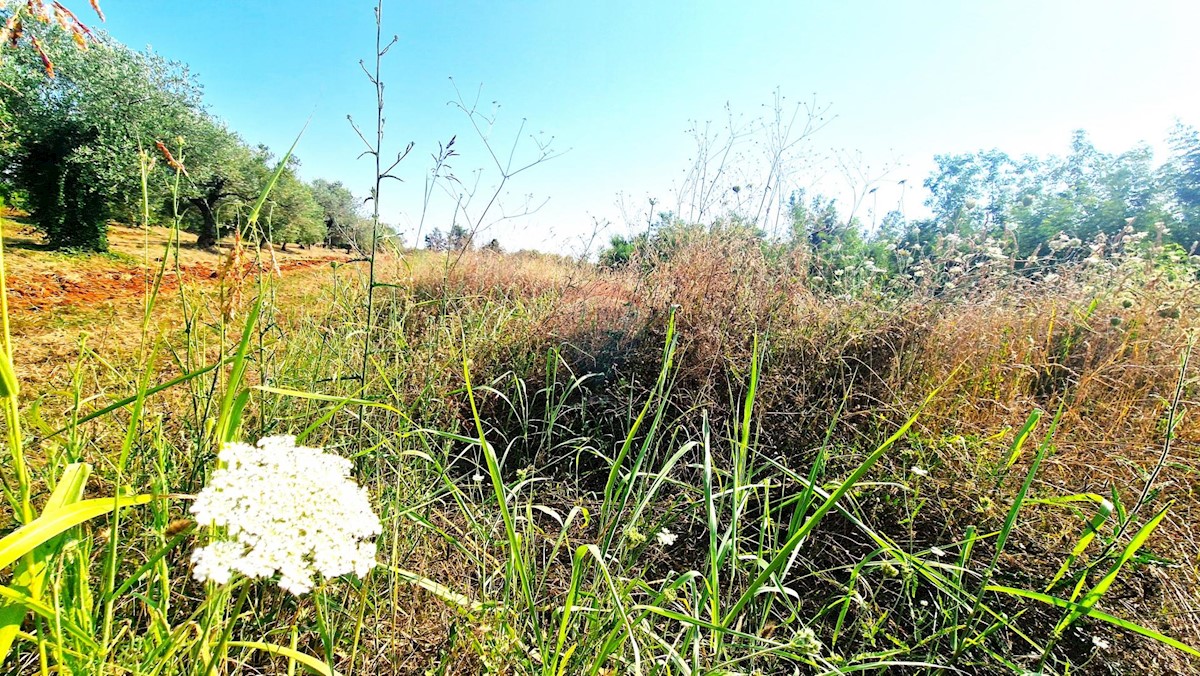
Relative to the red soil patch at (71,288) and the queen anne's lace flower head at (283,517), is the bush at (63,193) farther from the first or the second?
the queen anne's lace flower head at (283,517)

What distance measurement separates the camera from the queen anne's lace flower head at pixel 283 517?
490mm

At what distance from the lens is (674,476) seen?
1.81 metres

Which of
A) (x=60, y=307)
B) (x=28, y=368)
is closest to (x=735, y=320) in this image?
(x=28, y=368)

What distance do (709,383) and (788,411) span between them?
350mm

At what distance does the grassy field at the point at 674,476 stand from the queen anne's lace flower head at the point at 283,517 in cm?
5

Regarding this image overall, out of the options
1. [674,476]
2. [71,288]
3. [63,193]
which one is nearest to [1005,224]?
[674,476]

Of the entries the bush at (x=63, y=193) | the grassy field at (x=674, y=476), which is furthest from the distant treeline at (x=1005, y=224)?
the bush at (x=63, y=193)

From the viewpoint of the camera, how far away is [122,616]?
1.00 m

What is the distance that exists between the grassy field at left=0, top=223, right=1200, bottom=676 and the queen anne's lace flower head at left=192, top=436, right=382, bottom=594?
5 cm

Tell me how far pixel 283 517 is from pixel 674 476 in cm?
149

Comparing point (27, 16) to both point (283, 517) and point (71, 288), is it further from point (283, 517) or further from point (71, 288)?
point (71, 288)

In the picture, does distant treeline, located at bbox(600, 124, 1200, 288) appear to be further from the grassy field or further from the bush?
the bush

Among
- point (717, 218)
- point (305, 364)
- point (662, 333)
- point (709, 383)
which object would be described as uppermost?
point (717, 218)

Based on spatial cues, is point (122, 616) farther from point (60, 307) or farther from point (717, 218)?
point (60, 307)
